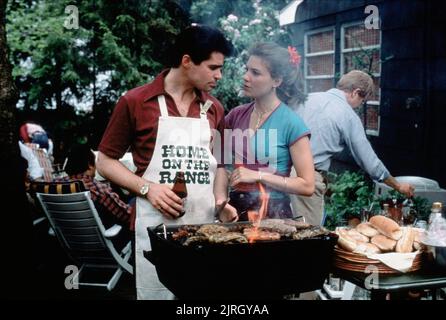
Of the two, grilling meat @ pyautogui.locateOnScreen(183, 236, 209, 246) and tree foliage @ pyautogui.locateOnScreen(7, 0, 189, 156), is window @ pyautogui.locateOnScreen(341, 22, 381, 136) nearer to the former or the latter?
tree foliage @ pyautogui.locateOnScreen(7, 0, 189, 156)

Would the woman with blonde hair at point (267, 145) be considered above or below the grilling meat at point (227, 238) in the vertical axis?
above

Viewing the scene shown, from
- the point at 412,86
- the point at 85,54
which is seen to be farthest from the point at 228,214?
the point at 85,54

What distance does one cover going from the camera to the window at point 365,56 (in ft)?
20.6

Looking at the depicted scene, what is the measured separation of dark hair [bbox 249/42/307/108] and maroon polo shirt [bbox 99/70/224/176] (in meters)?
0.62

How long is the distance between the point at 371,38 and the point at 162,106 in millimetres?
4726

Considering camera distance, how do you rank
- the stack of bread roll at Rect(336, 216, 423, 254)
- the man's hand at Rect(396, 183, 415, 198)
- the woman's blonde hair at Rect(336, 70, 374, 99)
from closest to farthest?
the stack of bread roll at Rect(336, 216, 423, 254) → the man's hand at Rect(396, 183, 415, 198) → the woman's blonde hair at Rect(336, 70, 374, 99)

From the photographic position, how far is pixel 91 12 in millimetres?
8531

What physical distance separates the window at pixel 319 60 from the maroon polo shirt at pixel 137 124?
5527mm

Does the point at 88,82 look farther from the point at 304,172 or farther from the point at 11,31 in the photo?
the point at 304,172

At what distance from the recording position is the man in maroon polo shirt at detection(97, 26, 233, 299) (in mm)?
2312

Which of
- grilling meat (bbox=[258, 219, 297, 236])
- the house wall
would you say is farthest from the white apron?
the house wall

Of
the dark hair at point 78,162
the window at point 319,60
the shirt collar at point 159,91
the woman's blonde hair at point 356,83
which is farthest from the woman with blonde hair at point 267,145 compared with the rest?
the window at point 319,60

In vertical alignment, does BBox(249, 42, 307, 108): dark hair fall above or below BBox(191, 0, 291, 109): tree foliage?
below

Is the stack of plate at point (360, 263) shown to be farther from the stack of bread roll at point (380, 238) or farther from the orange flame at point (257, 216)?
the orange flame at point (257, 216)
